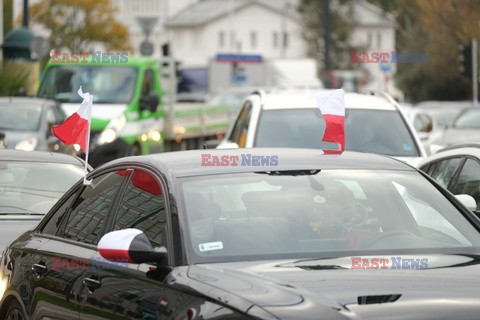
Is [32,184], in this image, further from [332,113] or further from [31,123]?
[31,123]

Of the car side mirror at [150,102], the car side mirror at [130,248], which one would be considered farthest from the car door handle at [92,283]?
the car side mirror at [150,102]

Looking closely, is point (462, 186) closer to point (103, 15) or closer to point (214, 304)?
point (214, 304)

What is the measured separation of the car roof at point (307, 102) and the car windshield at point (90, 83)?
33.6ft

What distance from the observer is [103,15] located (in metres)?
102

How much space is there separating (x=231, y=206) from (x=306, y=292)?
1.21 metres

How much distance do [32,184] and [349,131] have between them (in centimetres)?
462

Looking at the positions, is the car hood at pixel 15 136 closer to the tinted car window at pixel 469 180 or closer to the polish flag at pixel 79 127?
the tinted car window at pixel 469 180

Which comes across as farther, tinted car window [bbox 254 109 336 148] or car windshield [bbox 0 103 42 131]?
car windshield [bbox 0 103 42 131]

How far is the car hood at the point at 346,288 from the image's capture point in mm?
5480

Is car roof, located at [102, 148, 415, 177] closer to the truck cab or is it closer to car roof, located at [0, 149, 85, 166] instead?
car roof, located at [0, 149, 85, 166]

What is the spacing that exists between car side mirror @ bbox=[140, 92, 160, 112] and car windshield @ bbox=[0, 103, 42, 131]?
134 inches

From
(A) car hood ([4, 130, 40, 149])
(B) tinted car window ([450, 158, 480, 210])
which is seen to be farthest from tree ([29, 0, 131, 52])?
(B) tinted car window ([450, 158, 480, 210])

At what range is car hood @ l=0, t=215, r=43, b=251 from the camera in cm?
1024

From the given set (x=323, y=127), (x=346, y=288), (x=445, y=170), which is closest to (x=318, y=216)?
(x=346, y=288)
